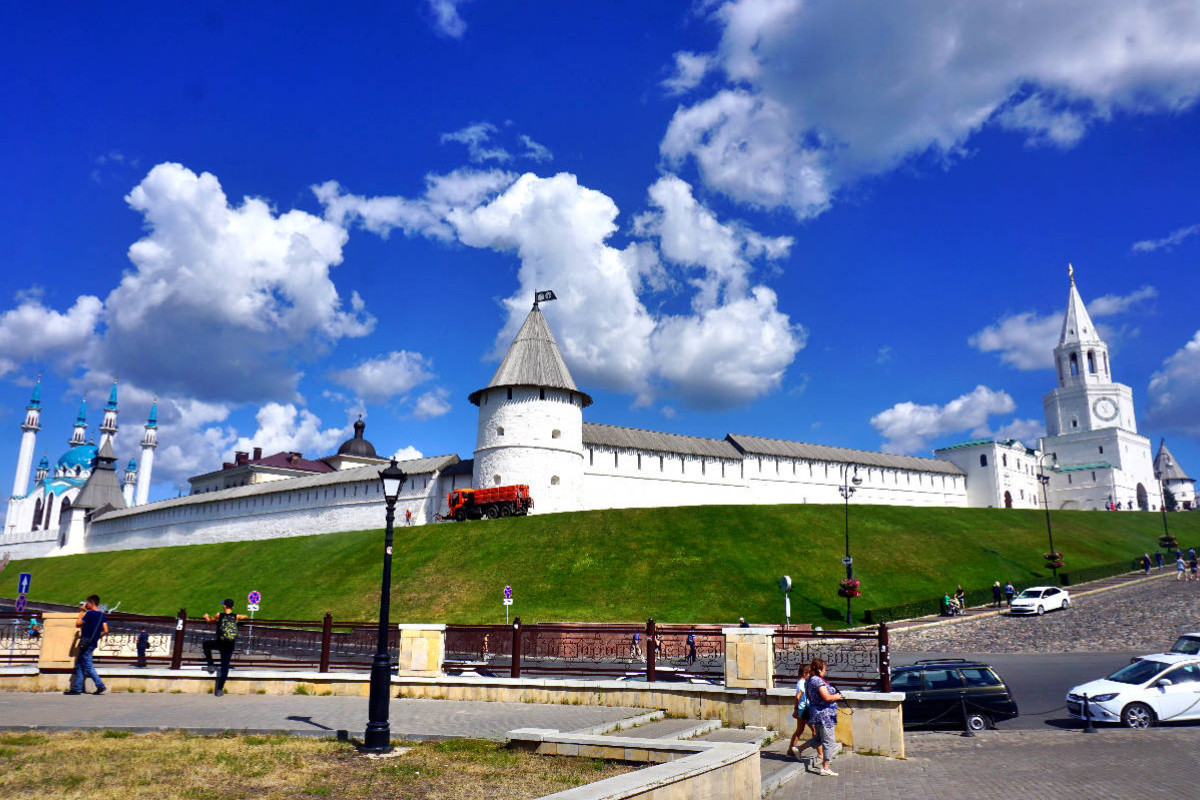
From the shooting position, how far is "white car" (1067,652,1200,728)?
13.9 meters

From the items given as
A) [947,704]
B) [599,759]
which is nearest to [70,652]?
[599,759]

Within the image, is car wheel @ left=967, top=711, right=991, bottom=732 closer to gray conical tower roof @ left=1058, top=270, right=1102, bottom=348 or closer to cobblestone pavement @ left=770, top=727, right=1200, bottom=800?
cobblestone pavement @ left=770, top=727, right=1200, bottom=800

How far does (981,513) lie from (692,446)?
22.7 m

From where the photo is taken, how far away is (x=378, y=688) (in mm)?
10070

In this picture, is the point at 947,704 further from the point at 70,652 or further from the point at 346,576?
the point at 346,576

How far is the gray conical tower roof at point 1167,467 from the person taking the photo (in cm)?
10504

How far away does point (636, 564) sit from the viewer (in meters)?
41.3

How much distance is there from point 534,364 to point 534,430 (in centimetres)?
503

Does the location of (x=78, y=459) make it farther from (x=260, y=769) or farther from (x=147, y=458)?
(x=260, y=769)

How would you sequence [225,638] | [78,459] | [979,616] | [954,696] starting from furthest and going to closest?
[78,459]
[979,616]
[225,638]
[954,696]

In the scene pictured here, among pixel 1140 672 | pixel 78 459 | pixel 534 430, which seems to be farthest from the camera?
pixel 78 459

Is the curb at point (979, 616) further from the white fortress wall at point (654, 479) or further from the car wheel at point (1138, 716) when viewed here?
the white fortress wall at point (654, 479)

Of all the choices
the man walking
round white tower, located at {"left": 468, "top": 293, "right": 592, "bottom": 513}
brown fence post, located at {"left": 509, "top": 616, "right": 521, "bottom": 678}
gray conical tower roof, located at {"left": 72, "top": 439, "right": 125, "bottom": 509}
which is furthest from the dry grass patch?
gray conical tower roof, located at {"left": 72, "top": 439, "right": 125, "bottom": 509}

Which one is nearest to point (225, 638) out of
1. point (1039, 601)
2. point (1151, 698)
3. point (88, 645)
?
point (88, 645)
